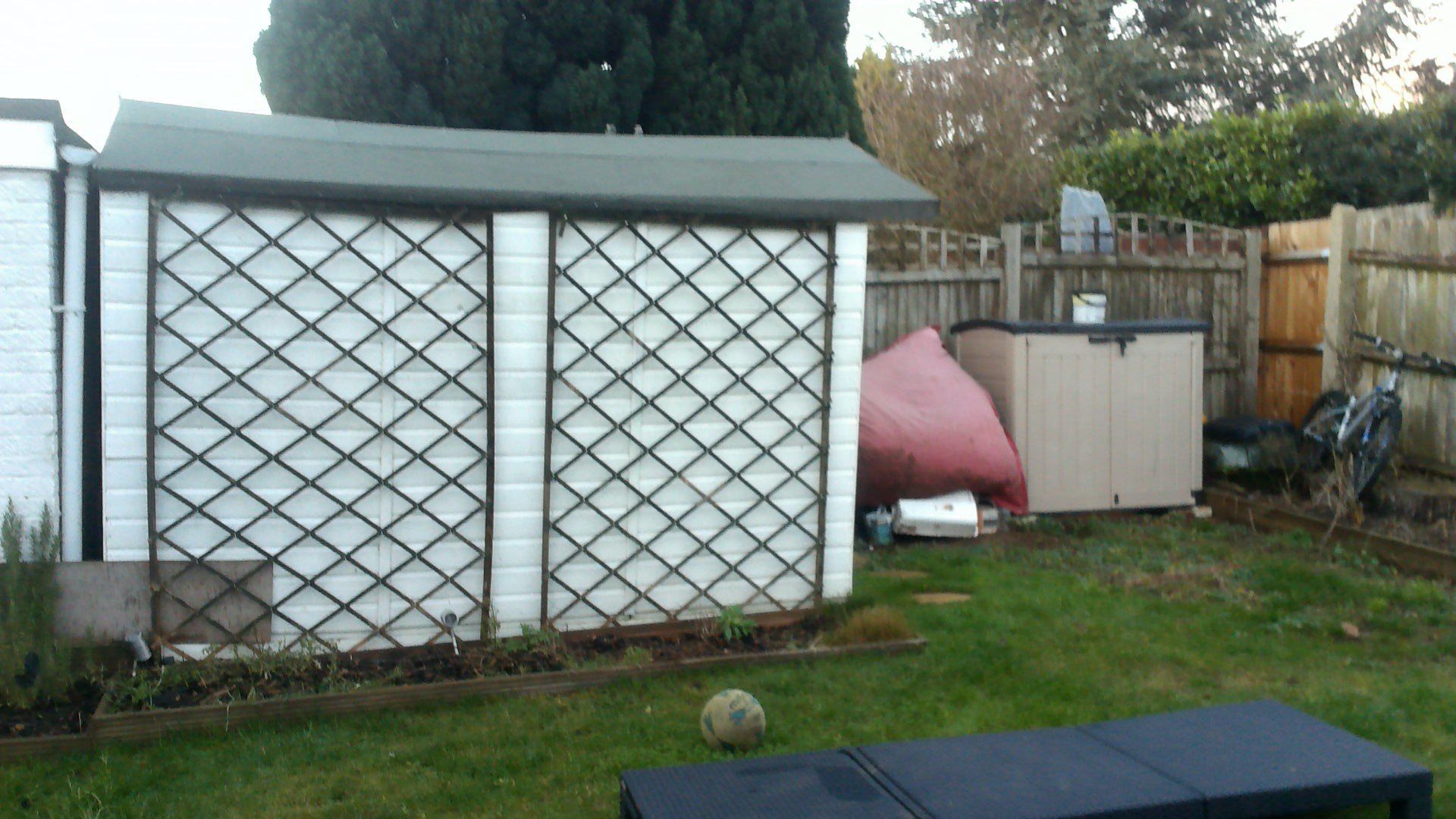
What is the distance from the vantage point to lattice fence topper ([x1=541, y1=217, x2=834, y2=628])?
16.3 feet

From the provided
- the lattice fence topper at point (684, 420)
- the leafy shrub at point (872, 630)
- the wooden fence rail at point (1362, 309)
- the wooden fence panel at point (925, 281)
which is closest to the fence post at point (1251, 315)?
the wooden fence rail at point (1362, 309)

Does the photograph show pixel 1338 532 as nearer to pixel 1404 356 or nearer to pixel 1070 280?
pixel 1404 356

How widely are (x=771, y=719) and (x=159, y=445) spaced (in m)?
2.58

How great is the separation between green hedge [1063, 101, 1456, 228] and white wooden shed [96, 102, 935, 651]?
19.0 ft

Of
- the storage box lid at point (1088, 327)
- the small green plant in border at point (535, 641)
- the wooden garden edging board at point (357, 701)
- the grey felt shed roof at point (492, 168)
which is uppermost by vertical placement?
the grey felt shed roof at point (492, 168)

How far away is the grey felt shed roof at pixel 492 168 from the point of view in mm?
4500

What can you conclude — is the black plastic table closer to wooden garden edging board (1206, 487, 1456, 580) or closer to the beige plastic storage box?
wooden garden edging board (1206, 487, 1456, 580)

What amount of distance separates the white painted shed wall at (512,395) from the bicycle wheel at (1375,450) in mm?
3504

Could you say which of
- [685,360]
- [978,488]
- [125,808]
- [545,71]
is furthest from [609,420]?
[545,71]

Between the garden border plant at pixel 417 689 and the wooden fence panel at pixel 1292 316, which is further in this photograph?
the wooden fence panel at pixel 1292 316

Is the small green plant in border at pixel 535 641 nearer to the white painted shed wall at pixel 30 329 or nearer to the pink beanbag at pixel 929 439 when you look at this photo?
Result: the white painted shed wall at pixel 30 329

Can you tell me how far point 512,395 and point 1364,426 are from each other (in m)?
5.33

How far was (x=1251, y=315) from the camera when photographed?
8898 mm

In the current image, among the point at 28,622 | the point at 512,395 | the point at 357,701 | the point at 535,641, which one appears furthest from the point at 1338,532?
the point at 28,622
